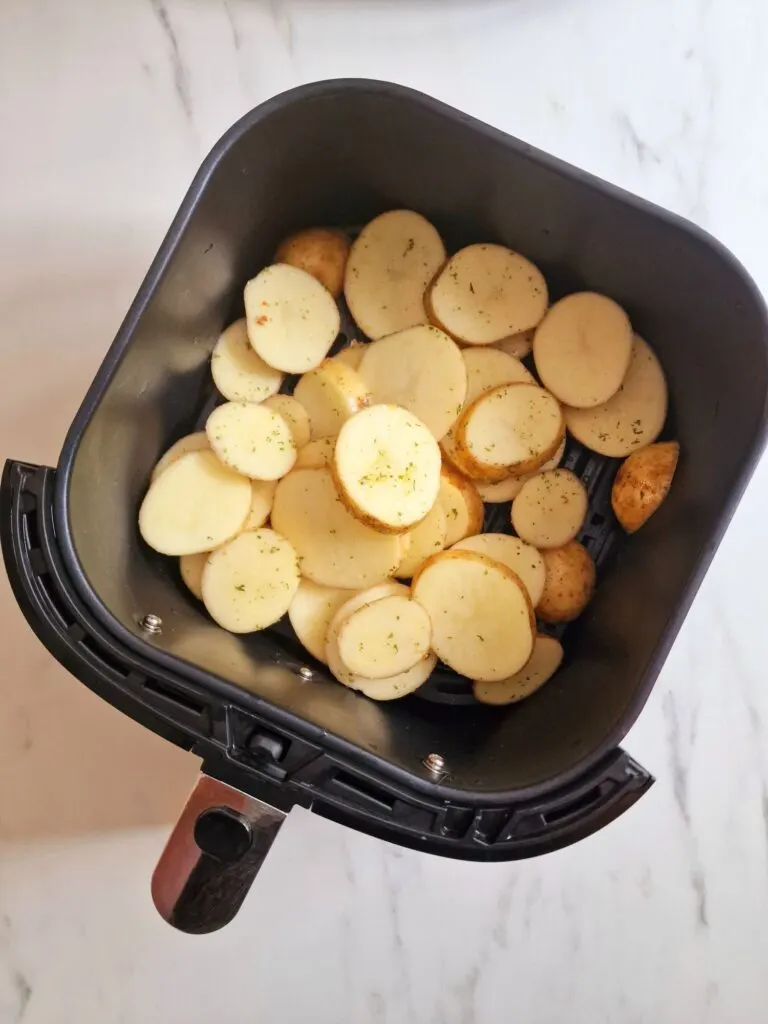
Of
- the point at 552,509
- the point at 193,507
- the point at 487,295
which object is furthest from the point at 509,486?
the point at 193,507

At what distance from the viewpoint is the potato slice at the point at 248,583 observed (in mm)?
692

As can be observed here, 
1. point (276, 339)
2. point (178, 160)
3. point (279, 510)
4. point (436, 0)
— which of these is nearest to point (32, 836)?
point (279, 510)

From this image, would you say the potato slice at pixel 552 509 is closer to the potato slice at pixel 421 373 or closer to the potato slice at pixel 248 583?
the potato slice at pixel 421 373

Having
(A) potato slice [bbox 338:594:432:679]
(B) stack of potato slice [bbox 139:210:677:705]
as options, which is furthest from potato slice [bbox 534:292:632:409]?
(A) potato slice [bbox 338:594:432:679]

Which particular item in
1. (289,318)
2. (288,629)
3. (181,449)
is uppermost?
(289,318)

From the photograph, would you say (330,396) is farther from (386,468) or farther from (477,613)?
(477,613)

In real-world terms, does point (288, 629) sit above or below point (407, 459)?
below

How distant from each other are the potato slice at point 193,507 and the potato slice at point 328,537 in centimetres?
4

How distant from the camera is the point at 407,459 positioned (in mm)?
702

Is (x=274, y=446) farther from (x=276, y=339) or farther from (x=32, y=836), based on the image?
(x=32, y=836)

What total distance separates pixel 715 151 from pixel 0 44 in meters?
0.63

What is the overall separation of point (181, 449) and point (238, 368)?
8 cm

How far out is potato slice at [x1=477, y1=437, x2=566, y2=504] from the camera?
76 cm

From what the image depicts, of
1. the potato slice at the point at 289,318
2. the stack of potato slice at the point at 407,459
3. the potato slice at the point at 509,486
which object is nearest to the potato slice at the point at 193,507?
the stack of potato slice at the point at 407,459
